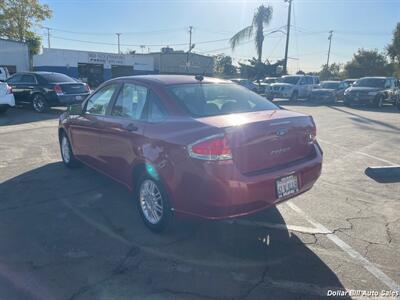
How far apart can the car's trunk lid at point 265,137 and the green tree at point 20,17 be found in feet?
145

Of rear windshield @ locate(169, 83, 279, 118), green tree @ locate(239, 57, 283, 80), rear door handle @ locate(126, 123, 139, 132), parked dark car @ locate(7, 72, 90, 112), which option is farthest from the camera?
green tree @ locate(239, 57, 283, 80)

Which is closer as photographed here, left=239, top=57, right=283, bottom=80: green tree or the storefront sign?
left=239, top=57, right=283, bottom=80: green tree

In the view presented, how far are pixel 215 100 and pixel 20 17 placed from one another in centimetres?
4801

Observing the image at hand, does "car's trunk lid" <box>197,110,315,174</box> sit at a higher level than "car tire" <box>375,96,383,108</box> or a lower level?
higher

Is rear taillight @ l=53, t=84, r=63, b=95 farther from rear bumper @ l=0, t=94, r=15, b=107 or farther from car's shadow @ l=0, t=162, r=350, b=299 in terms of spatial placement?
car's shadow @ l=0, t=162, r=350, b=299

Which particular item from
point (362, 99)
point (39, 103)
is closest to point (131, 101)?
point (39, 103)

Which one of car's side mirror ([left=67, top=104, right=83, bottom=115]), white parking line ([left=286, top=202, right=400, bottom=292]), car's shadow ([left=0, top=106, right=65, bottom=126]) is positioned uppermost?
car's side mirror ([left=67, top=104, right=83, bottom=115])

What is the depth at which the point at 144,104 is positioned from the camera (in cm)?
400

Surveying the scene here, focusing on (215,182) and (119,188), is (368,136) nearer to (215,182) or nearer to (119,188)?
(119,188)

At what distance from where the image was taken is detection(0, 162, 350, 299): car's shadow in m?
2.93

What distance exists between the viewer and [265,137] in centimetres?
333

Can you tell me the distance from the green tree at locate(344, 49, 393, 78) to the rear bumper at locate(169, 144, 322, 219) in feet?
179

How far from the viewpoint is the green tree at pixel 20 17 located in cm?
4228

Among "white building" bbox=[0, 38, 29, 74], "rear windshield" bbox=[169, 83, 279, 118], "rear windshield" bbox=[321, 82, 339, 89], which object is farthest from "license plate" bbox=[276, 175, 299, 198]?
"white building" bbox=[0, 38, 29, 74]
